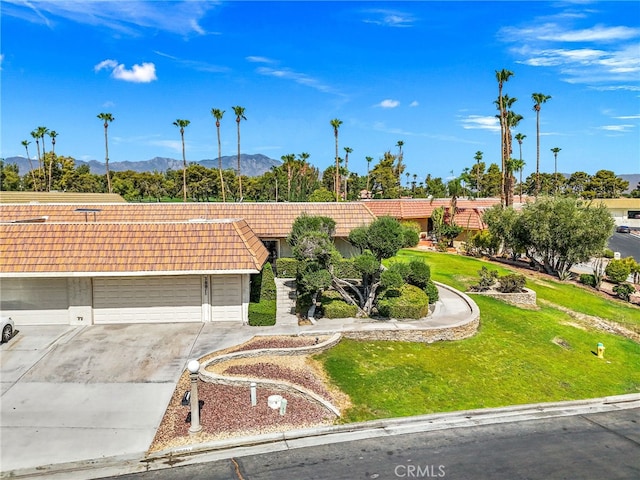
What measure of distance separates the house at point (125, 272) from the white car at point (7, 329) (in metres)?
1.36

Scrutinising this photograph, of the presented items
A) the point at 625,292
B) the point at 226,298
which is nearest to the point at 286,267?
the point at 226,298

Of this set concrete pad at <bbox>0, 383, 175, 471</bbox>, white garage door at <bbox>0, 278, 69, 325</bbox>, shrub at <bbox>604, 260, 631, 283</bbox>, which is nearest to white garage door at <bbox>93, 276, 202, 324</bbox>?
white garage door at <bbox>0, 278, 69, 325</bbox>

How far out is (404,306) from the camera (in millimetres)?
18938

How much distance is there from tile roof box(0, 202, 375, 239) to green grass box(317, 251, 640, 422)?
11.2 meters

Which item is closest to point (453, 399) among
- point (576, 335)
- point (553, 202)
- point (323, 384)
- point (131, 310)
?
point (323, 384)

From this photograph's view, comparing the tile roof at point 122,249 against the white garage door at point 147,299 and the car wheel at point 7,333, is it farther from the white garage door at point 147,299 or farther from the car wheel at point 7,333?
the car wheel at point 7,333

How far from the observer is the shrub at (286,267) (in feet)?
87.5

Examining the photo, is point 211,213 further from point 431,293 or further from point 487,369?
point 487,369

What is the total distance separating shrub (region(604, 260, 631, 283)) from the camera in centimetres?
3144

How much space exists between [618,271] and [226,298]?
2879 centimetres

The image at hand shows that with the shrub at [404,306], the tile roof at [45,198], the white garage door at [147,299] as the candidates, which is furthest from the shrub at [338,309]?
the tile roof at [45,198]

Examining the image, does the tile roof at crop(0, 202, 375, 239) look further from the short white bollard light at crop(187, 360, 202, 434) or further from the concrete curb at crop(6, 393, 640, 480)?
the short white bollard light at crop(187, 360, 202, 434)

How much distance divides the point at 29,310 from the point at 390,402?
47.9 feet

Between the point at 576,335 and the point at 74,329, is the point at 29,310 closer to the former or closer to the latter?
the point at 74,329
